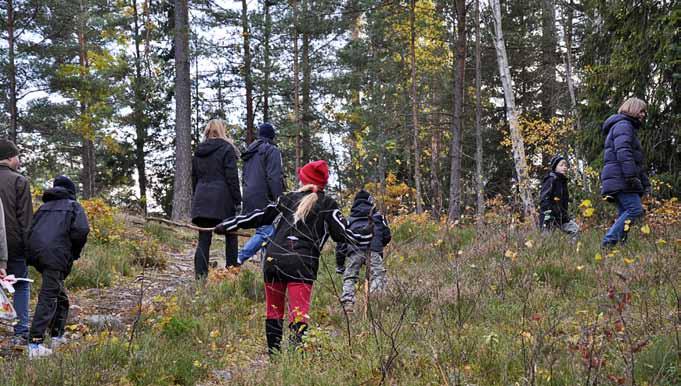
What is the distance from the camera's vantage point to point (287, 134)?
66.8ft

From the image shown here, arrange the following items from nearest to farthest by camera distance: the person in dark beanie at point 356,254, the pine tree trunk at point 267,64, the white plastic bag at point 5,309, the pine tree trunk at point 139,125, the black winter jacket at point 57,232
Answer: the white plastic bag at point 5,309
the black winter jacket at point 57,232
the person in dark beanie at point 356,254
the pine tree trunk at point 267,64
the pine tree trunk at point 139,125

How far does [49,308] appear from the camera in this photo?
187 inches

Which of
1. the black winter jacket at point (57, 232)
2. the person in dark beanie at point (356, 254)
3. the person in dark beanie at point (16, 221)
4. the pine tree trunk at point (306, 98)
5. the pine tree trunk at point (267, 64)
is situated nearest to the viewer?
the black winter jacket at point (57, 232)

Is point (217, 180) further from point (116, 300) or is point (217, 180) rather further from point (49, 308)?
point (49, 308)

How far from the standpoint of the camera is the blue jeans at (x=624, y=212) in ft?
21.7

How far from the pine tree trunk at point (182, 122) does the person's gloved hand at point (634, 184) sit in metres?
11.6

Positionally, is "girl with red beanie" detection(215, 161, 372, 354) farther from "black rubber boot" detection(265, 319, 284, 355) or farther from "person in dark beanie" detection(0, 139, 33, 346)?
"person in dark beanie" detection(0, 139, 33, 346)

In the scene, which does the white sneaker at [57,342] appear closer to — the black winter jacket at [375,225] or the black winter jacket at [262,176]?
the black winter jacket at [262,176]

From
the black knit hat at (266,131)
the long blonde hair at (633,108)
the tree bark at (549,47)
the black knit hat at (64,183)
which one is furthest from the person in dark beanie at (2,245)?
the tree bark at (549,47)

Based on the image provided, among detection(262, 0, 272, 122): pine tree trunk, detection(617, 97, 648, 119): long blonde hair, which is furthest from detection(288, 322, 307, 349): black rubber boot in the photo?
detection(262, 0, 272, 122): pine tree trunk

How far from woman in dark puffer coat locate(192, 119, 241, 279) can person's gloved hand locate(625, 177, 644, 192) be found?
16.1ft

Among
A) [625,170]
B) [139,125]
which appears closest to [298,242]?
[625,170]

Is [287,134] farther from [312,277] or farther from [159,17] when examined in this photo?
[312,277]

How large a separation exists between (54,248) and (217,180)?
7.94 ft
